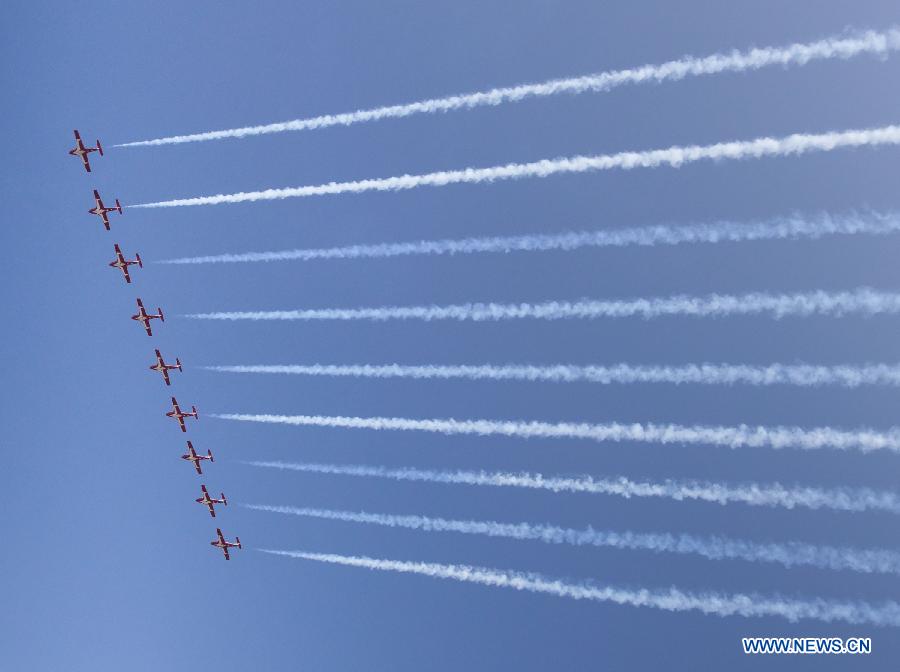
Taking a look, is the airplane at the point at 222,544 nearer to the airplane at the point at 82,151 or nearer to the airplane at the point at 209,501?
the airplane at the point at 209,501

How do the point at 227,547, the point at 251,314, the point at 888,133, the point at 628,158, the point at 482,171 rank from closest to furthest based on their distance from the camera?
the point at 888,133
the point at 628,158
the point at 482,171
the point at 251,314
the point at 227,547

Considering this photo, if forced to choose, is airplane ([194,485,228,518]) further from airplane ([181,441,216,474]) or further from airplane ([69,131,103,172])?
airplane ([69,131,103,172])

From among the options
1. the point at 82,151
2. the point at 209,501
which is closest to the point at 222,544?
the point at 209,501

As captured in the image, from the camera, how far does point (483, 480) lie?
26.0m

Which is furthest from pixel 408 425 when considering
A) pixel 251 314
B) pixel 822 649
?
pixel 822 649

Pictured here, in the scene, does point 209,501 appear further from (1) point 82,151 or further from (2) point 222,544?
(1) point 82,151

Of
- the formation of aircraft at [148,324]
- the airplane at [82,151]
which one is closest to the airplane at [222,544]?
the formation of aircraft at [148,324]

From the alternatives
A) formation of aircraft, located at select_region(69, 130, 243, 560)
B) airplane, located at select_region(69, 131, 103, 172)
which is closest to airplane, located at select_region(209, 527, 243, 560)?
formation of aircraft, located at select_region(69, 130, 243, 560)

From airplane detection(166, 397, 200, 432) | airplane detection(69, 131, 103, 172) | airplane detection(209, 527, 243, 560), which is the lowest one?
airplane detection(209, 527, 243, 560)

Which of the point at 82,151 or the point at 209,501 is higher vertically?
the point at 82,151

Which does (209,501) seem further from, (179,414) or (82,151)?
(82,151)

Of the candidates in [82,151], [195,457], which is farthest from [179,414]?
[82,151]

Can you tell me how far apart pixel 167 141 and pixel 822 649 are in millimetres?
33740

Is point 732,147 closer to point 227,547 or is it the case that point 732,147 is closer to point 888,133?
point 888,133
